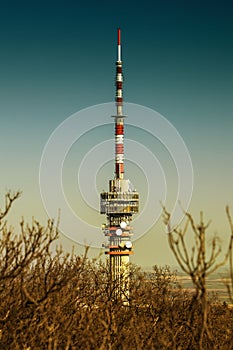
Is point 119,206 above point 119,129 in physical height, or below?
below

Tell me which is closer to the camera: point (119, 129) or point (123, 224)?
point (119, 129)

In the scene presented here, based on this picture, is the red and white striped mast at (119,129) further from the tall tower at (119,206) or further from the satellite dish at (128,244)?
the satellite dish at (128,244)

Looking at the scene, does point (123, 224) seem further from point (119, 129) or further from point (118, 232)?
point (119, 129)

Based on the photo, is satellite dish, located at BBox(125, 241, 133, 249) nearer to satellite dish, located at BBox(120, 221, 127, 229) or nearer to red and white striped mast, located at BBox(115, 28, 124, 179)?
satellite dish, located at BBox(120, 221, 127, 229)

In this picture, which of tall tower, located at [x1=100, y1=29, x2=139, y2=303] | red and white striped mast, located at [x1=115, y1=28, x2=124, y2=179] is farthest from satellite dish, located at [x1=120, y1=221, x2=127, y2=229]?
red and white striped mast, located at [x1=115, y1=28, x2=124, y2=179]

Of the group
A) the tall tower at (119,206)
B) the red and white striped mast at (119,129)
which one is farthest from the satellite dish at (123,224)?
the red and white striped mast at (119,129)

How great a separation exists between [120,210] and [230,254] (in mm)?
86189

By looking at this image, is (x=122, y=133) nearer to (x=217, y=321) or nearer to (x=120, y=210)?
(x=120, y=210)

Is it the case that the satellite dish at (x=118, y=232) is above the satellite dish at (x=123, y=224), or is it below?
below

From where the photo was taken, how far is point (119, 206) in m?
94.1

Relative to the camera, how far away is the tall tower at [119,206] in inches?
3563

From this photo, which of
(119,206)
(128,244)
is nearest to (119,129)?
(119,206)

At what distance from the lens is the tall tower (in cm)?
9050

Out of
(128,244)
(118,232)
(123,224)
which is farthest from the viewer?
(123,224)
